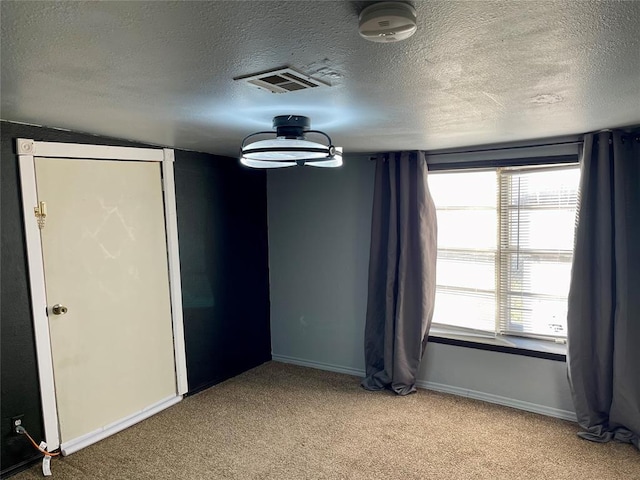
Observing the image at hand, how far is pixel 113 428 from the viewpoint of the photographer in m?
3.09

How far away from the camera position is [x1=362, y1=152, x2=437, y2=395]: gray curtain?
3.65m

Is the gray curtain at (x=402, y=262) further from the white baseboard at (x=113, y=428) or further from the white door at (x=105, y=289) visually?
the white door at (x=105, y=289)

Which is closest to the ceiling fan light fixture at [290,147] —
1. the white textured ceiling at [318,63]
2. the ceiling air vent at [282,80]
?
the white textured ceiling at [318,63]

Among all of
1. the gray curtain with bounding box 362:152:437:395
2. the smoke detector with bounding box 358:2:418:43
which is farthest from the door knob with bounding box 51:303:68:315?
the smoke detector with bounding box 358:2:418:43

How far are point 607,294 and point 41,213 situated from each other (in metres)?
3.56

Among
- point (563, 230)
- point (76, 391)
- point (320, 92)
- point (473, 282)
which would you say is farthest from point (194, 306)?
point (563, 230)

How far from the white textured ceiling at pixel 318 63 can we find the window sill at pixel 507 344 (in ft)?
5.65

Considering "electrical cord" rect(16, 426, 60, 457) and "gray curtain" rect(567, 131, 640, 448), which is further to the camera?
"gray curtain" rect(567, 131, 640, 448)

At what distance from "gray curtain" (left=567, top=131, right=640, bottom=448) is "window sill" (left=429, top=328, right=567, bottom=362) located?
22cm

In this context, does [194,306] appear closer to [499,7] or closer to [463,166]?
[463,166]

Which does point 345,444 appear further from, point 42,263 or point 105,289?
point 42,263

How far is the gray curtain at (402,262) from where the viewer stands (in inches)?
144

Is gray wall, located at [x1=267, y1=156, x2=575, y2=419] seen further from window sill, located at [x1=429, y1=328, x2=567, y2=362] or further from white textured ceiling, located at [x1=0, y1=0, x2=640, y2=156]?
white textured ceiling, located at [x1=0, y1=0, x2=640, y2=156]

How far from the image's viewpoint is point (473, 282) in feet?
12.0
